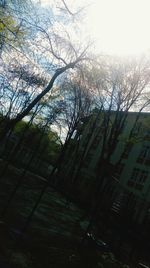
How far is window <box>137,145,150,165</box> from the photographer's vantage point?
36766 mm

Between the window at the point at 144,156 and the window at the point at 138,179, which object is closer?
the window at the point at 138,179

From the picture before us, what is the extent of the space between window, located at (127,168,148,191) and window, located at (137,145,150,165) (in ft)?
4.10

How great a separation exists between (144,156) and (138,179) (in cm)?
328

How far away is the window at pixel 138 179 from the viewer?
1393 inches

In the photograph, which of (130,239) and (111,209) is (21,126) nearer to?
(111,209)

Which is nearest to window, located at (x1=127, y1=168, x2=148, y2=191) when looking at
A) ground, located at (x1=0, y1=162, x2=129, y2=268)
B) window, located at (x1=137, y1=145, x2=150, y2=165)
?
window, located at (x1=137, y1=145, x2=150, y2=165)

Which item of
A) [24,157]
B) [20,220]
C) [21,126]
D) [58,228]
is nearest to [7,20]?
[20,220]

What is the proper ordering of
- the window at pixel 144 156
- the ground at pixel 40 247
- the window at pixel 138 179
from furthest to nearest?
1. the window at pixel 144 156
2. the window at pixel 138 179
3. the ground at pixel 40 247

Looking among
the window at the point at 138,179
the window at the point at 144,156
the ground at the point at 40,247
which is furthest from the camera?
the window at the point at 144,156

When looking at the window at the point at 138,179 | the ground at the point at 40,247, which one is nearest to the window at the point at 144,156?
the window at the point at 138,179

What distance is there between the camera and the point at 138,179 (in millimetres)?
36469

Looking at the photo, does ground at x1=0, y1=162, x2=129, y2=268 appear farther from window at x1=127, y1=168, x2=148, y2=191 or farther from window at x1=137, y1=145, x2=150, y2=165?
window at x1=137, y1=145, x2=150, y2=165

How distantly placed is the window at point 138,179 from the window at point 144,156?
125 cm

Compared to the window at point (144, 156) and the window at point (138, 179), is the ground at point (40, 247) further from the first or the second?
the window at point (144, 156)
